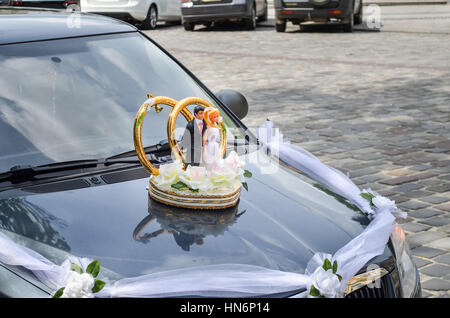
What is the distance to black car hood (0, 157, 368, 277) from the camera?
2.53 meters

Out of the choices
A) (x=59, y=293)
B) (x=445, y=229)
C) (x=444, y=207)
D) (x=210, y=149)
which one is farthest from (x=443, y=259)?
(x=59, y=293)

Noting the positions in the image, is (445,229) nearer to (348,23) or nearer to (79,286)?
(79,286)

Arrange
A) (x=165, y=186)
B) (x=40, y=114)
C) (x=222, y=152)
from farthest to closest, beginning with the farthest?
1. (x=40, y=114)
2. (x=222, y=152)
3. (x=165, y=186)

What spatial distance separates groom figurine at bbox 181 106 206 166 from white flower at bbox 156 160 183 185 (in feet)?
0.21

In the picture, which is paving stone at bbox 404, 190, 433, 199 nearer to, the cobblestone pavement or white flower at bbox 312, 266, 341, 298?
the cobblestone pavement

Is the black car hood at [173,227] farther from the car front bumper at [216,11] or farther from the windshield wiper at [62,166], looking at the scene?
the car front bumper at [216,11]

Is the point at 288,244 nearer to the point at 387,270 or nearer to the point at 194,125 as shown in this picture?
the point at 387,270

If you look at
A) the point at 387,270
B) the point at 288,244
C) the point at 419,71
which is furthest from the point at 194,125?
the point at 419,71

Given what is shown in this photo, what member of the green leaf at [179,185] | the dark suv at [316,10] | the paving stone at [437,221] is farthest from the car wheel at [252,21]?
the green leaf at [179,185]

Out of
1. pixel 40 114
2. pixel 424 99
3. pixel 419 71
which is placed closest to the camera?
pixel 40 114

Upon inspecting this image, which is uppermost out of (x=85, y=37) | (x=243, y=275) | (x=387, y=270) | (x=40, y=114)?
(x=85, y=37)

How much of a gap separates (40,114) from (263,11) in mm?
19399

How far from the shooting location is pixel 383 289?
2.71 metres
